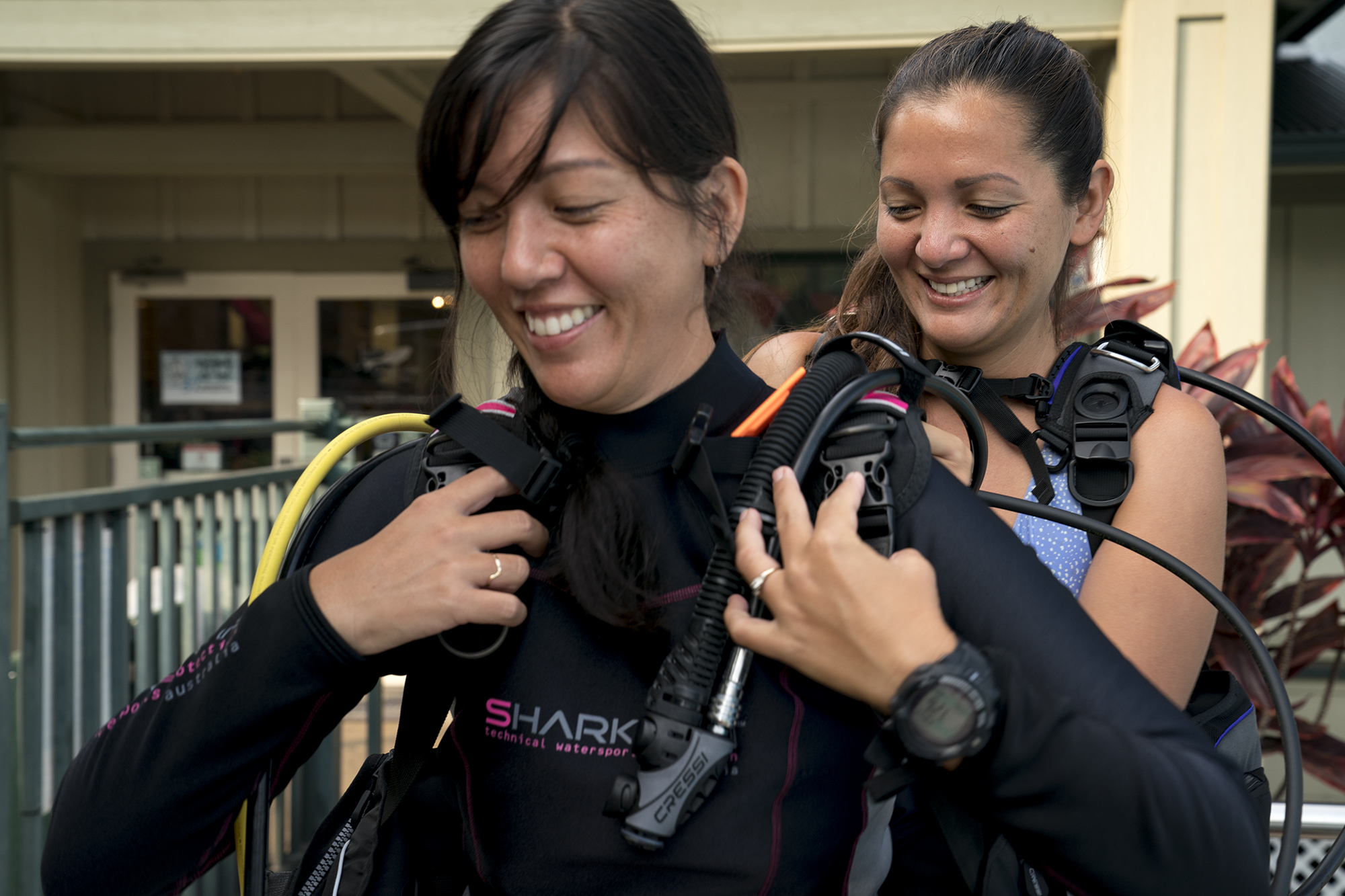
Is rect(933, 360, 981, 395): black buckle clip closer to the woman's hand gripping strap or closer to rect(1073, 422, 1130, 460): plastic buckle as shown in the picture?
rect(1073, 422, 1130, 460): plastic buckle

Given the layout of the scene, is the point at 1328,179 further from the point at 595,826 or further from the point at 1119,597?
the point at 595,826

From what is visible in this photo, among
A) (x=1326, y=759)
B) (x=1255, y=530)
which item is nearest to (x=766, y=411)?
(x=1255, y=530)

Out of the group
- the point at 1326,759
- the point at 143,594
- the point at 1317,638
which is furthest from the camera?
the point at 1317,638

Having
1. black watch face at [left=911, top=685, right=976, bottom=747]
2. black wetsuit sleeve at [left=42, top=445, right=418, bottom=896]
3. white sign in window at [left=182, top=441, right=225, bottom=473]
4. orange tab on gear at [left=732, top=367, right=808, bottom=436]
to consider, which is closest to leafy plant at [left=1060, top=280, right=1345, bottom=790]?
orange tab on gear at [left=732, top=367, right=808, bottom=436]

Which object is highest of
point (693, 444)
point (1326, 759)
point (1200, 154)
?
point (1200, 154)

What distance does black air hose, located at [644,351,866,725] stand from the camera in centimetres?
90

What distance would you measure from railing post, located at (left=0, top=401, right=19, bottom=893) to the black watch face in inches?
68.5

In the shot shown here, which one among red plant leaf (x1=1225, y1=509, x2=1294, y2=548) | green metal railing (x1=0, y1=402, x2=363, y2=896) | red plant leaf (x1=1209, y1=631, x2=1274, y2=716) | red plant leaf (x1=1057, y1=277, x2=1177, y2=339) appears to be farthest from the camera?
red plant leaf (x1=1225, y1=509, x2=1294, y2=548)

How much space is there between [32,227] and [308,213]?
1529 millimetres

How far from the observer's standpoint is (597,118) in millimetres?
977

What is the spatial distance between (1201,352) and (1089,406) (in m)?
1.73

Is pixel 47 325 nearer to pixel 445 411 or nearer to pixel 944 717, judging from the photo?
pixel 445 411

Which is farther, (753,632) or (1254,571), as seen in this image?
(1254,571)

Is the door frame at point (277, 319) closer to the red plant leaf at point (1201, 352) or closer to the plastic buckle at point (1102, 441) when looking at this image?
the red plant leaf at point (1201, 352)
